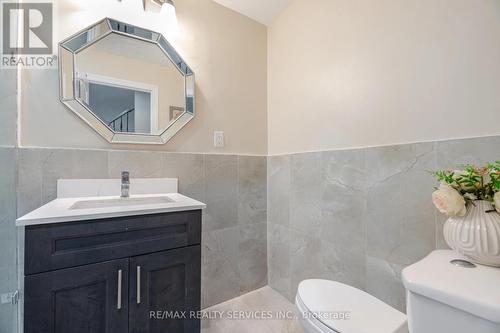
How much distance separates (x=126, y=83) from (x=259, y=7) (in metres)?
1.19

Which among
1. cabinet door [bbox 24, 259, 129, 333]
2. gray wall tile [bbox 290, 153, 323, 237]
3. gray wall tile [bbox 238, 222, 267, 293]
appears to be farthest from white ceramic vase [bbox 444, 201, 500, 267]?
gray wall tile [bbox 238, 222, 267, 293]

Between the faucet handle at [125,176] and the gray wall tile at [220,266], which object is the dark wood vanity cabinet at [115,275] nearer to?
the faucet handle at [125,176]

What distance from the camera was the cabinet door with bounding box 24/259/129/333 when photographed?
0.77m

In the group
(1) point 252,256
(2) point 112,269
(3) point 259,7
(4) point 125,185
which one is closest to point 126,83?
(4) point 125,185

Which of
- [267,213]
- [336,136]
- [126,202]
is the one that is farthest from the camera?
[267,213]

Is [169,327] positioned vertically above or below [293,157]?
below

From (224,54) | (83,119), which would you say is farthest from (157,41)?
(83,119)

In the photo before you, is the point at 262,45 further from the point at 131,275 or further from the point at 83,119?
the point at 131,275

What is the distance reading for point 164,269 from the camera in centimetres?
99

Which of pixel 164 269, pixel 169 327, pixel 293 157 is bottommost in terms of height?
pixel 169 327

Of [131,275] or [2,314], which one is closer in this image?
Result: [131,275]

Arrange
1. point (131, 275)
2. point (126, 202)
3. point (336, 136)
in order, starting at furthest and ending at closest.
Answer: point (336, 136) < point (126, 202) < point (131, 275)

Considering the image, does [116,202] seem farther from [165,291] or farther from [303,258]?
[303,258]

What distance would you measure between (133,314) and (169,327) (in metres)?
0.18
